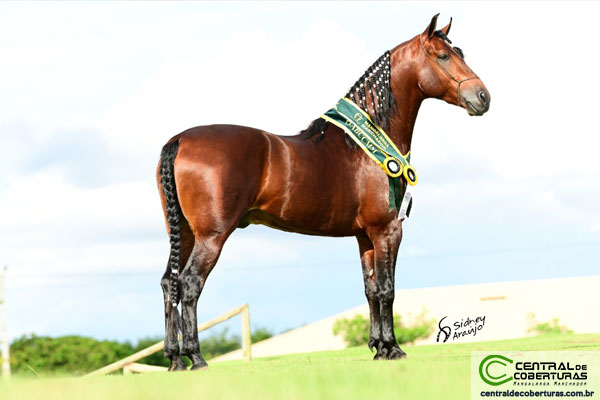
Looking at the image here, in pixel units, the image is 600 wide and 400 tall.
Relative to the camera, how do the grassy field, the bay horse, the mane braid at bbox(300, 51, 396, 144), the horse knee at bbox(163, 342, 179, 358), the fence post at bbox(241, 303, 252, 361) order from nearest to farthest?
the grassy field → the bay horse → the horse knee at bbox(163, 342, 179, 358) → the mane braid at bbox(300, 51, 396, 144) → the fence post at bbox(241, 303, 252, 361)

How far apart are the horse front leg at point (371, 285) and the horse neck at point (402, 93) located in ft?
4.32

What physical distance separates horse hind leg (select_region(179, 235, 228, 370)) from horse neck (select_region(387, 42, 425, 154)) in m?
2.81

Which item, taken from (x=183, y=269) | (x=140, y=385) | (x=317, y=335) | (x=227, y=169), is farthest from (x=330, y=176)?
(x=317, y=335)

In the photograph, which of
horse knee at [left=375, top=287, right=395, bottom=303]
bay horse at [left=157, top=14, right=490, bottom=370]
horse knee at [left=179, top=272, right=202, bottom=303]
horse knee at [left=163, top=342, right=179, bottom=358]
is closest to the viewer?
horse knee at [left=179, top=272, right=202, bottom=303]

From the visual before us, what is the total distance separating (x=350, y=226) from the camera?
8.62 meters

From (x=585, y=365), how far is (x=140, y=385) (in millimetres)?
3609

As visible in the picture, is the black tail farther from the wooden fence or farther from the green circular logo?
the wooden fence

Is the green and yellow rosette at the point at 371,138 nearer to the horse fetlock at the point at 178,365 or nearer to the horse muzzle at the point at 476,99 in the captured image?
the horse muzzle at the point at 476,99

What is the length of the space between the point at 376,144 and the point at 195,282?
289 centimetres

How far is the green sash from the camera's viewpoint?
344 inches

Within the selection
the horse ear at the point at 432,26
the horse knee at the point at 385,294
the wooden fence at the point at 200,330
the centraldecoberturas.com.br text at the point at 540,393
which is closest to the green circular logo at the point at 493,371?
the centraldecoberturas.com.br text at the point at 540,393

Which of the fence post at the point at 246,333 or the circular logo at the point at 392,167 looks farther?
the fence post at the point at 246,333

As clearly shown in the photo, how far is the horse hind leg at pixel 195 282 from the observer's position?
757 cm

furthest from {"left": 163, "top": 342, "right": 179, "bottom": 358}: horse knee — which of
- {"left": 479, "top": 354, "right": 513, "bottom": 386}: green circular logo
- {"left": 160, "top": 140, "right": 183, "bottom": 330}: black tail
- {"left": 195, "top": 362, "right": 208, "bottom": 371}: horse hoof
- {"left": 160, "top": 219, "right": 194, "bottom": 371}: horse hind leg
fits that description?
{"left": 479, "top": 354, "right": 513, "bottom": 386}: green circular logo
